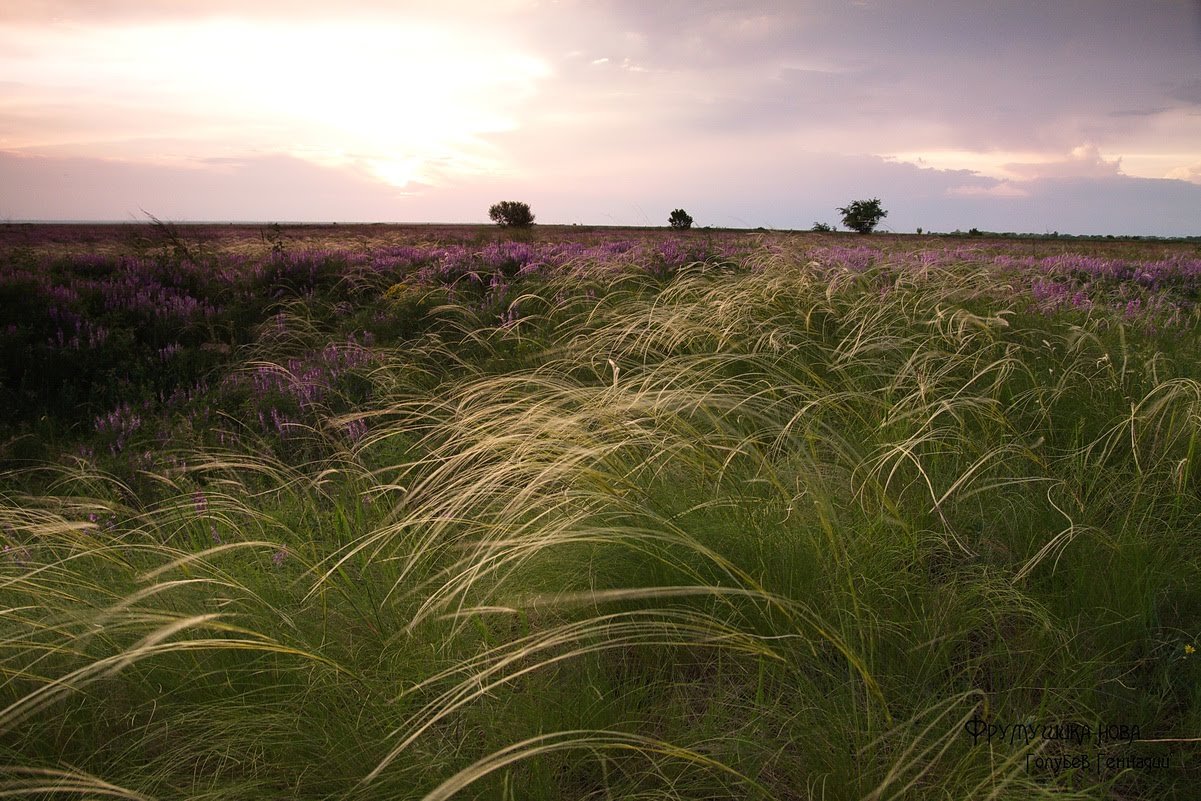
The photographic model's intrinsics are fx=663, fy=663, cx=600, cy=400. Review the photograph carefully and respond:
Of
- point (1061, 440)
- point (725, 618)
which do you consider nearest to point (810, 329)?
point (1061, 440)

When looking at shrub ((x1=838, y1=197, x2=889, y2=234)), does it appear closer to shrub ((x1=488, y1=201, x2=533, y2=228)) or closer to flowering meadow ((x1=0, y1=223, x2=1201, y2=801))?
shrub ((x1=488, y1=201, x2=533, y2=228))

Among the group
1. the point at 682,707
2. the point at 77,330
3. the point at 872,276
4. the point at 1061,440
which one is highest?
the point at 872,276

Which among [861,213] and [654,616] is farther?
[861,213]

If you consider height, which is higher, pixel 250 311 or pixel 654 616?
pixel 250 311

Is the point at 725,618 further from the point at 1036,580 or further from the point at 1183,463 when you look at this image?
the point at 1183,463

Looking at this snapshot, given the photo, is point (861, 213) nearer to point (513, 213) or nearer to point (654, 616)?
point (513, 213)

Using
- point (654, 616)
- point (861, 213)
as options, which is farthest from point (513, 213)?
point (654, 616)

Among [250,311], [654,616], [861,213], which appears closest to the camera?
[654,616]

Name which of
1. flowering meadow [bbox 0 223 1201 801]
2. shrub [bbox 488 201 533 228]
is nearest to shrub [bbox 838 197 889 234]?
shrub [bbox 488 201 533 228]

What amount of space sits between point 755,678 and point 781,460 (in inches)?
42.0

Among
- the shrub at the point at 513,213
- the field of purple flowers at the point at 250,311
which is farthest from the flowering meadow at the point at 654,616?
the shrub at the point at 513,213

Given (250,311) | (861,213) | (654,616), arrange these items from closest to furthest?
1. (654,616)
2. (250,311)
3. (861,213)

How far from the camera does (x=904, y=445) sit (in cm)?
239

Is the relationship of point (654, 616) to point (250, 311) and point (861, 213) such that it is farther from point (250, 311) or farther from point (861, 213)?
point (861, 213)
